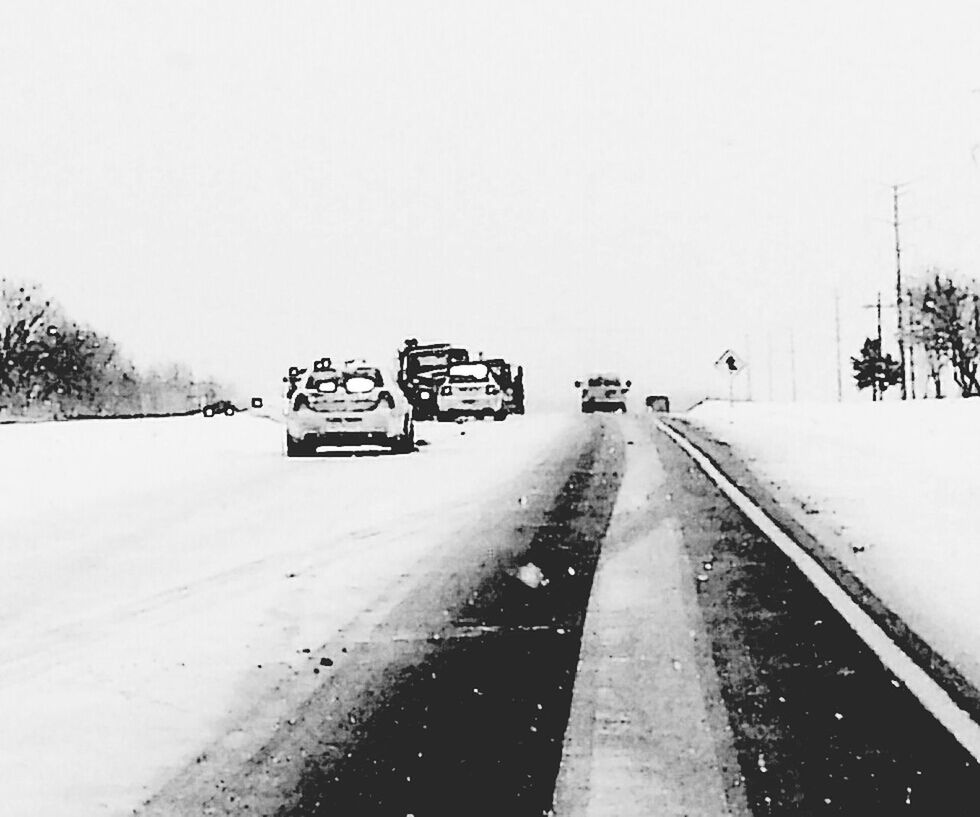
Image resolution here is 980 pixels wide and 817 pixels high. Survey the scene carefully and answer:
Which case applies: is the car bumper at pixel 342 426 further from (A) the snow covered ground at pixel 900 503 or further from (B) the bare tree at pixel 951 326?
(B) the bare tree at pixel 951 326

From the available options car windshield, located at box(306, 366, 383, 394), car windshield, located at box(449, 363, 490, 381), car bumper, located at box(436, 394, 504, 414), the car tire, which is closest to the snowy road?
the car tire

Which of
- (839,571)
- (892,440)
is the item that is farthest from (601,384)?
(839,571)

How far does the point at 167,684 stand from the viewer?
7.41 m

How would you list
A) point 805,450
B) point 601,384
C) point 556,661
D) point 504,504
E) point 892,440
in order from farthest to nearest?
point 601,384, point 892,440, point 805,450, point 504,504, point 556,661

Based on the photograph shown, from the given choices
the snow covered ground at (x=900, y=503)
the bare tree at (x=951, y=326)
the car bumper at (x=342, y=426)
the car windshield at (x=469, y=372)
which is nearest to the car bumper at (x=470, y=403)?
the car windshield at (x=469, y=372)

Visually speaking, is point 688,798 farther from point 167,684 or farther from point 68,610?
point 68,610

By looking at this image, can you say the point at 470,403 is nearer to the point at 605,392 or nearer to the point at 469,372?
the point at 469,372

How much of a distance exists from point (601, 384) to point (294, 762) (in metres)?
66.0

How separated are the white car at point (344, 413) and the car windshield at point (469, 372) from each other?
833 inches

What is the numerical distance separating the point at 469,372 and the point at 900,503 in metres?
33.9

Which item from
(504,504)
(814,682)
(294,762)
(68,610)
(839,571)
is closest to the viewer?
(294,762)

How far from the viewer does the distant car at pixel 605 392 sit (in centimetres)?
7162

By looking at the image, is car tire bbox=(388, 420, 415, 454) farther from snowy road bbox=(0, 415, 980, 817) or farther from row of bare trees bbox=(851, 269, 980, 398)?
row of bare trees bbox=(851, 269, 980, 398)

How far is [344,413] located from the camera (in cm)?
2741
